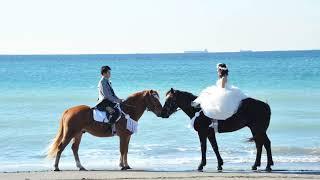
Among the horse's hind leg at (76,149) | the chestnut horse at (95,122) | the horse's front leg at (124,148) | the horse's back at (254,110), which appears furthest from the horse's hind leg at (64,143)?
the horse's back at (254,110)

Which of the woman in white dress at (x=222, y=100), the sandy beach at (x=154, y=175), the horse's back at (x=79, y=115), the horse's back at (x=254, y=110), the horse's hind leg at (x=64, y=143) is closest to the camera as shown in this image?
the sandy beach at (x=154, y=175)

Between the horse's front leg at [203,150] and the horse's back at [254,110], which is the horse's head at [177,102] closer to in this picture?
the horse's front leg at [203,150]

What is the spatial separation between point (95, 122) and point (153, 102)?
119 centimetres

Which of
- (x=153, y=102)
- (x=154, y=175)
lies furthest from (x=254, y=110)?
(x=154, y=175)

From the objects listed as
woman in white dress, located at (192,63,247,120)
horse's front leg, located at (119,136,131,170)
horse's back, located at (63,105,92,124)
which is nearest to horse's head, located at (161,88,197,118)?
woman in white dress, located at (192,63,247,120)

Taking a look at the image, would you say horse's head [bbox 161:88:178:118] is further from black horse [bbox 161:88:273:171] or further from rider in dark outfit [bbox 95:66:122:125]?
rider in dark outfit [bbox 95:66:122:125]

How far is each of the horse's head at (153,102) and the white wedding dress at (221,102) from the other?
809 millimetres

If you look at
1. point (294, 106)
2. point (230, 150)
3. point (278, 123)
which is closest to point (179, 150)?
point (230, 150)

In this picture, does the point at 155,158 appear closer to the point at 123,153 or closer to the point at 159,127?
the point at 123,153

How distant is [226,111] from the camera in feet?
44.0

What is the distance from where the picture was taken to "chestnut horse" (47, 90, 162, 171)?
13.7m

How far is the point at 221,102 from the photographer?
13.4m

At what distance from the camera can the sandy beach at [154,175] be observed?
12.5 metres

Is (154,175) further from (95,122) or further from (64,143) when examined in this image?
(64,143)
